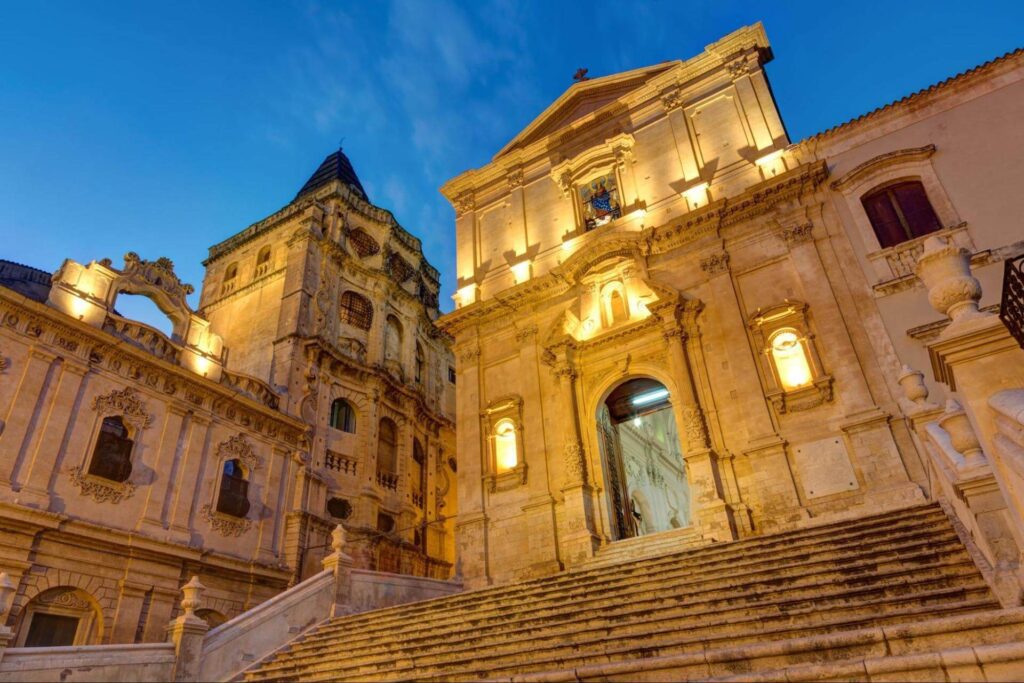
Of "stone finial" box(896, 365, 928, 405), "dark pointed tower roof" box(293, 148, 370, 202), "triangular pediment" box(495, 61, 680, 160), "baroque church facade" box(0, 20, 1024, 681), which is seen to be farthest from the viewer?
"dark pointed tower roof" box(293, 148, 370, 202)

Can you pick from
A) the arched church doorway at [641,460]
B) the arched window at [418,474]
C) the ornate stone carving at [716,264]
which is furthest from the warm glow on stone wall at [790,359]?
the arched window at [418,474]

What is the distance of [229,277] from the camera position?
31547mm

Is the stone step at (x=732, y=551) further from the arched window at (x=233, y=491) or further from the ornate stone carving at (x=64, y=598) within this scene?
the arched window at (x=233, y=491)

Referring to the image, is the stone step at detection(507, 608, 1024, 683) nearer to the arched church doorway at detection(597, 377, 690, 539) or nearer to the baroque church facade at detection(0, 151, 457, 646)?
the arched church doorway at detection(597, 377, 690, 539)

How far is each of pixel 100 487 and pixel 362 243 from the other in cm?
1884

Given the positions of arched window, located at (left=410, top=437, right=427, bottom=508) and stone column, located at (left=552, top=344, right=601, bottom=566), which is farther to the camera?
arched window, located at (left=410, top=437, right=427, bottom=508)

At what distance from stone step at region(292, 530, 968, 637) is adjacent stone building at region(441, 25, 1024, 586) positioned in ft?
13.5

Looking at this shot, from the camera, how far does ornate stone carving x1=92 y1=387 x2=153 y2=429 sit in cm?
1758

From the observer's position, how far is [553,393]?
17969mm

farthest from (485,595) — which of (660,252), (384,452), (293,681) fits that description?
(384,452)

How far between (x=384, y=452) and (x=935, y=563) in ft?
75.0

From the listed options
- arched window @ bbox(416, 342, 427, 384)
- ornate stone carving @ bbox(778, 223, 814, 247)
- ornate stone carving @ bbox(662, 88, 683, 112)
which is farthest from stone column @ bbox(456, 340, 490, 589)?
arched window @ bbox(416, 342, 427, 384)

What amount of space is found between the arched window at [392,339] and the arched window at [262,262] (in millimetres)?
6297

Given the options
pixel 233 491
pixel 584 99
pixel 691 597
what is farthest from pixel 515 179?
pixel 691 597
